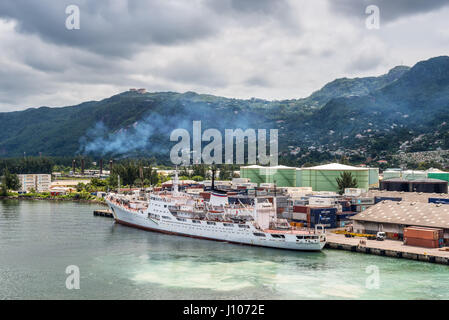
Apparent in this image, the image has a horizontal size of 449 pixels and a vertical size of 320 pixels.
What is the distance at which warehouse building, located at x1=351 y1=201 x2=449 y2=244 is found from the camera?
39322mm

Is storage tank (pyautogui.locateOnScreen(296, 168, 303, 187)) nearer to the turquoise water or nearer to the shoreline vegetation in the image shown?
the shoreline vegetation

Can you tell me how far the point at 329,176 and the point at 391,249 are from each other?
38006 mm

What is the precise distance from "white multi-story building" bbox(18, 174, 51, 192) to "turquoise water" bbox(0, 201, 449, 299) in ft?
→ 180

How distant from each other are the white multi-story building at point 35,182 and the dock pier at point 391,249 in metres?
73.8

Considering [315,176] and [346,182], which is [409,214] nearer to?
[346,182]

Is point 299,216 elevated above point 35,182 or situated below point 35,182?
below

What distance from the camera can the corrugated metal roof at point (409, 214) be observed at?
1549 inches


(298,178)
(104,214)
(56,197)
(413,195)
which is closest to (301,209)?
(413,195)

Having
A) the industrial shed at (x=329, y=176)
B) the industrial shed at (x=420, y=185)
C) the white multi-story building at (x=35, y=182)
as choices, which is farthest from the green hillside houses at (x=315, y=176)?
the white multi-story building at (x=35, y=182)

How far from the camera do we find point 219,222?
142ft

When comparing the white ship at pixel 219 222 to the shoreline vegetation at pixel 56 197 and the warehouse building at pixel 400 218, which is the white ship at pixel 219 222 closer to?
the warehouse building at pixel 400 218

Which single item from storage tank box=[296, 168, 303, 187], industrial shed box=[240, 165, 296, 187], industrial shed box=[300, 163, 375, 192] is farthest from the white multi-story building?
industrial shed box=[300, 163, 375, 192]
